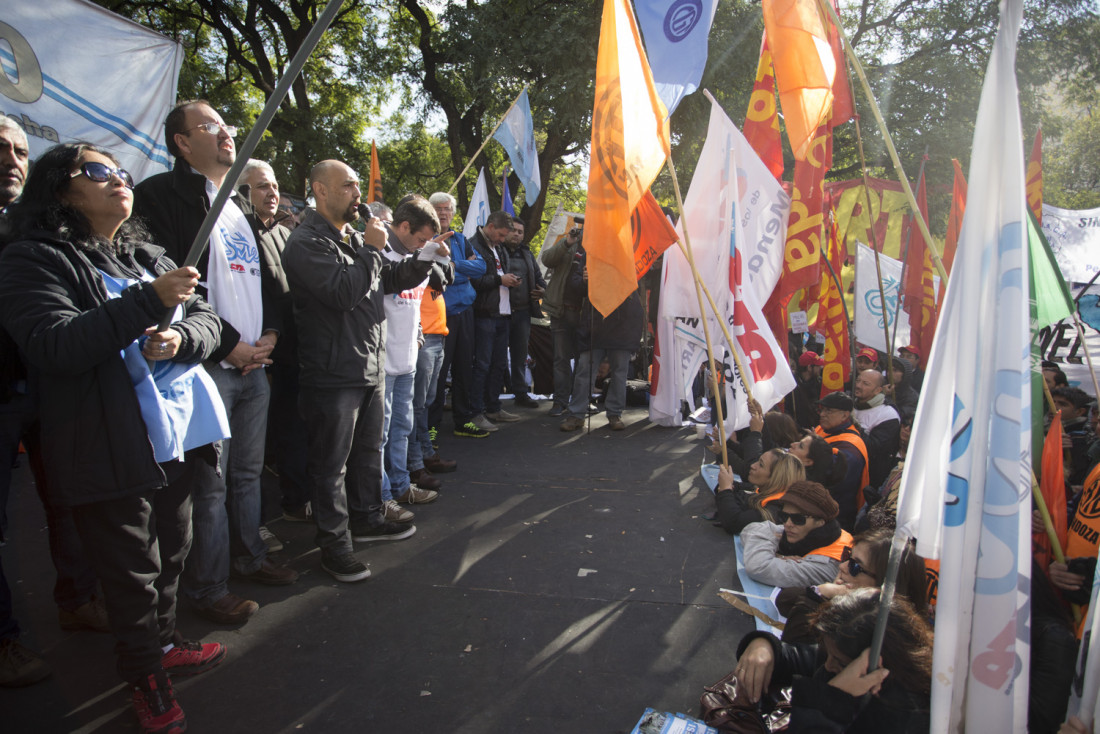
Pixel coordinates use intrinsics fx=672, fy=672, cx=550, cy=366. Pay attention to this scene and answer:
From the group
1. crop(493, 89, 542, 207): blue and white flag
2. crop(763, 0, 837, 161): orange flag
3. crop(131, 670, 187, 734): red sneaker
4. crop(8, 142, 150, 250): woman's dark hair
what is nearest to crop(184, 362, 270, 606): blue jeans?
crop(131, 670, 187, 734): red sneaker

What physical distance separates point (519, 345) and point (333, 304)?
409 cm

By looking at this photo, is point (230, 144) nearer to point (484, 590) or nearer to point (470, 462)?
point (484, 590)

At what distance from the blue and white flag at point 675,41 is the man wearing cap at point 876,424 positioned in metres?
2.40

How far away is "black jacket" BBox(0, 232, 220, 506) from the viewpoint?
6.30 ft

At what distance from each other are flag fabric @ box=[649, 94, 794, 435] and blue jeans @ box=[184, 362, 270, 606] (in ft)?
8.28

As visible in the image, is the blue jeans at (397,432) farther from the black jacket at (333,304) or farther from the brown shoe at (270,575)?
the brown shoe at (270,575)

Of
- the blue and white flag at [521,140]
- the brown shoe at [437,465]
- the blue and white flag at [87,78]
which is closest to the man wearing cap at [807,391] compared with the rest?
the brown shoe at [437,465]

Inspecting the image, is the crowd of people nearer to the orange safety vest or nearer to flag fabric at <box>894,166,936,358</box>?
the orange safety vest

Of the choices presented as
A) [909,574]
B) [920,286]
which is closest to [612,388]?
[920,286]

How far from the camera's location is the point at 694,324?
5332mm

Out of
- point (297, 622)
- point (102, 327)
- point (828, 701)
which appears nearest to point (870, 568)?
point (828, 701)

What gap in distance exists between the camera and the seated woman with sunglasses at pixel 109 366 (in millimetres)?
1938

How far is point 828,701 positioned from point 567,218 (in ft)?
29.6

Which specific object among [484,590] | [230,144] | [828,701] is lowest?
[484,590]
